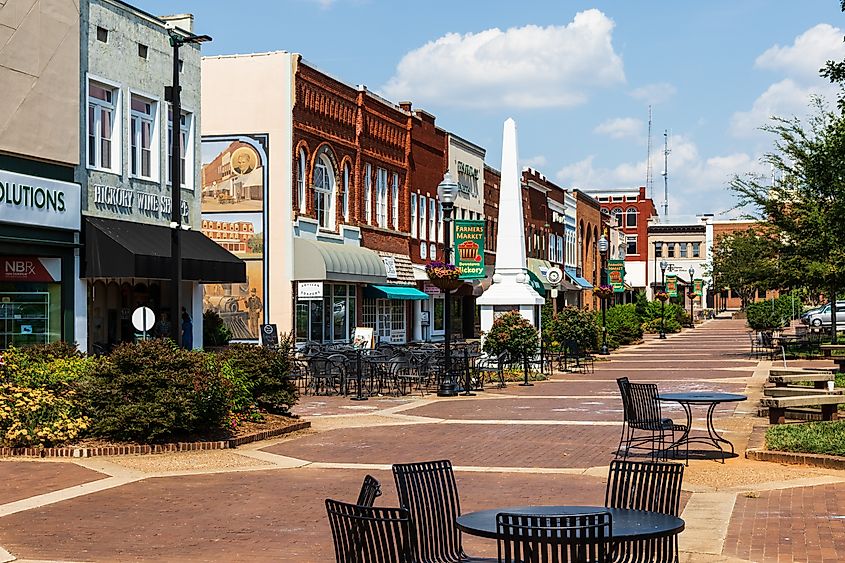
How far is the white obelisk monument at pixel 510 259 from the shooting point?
35812mm

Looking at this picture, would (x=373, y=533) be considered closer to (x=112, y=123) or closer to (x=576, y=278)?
(x=112, y=123)

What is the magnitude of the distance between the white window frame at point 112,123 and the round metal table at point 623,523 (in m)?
22.0

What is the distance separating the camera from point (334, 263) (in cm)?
4028

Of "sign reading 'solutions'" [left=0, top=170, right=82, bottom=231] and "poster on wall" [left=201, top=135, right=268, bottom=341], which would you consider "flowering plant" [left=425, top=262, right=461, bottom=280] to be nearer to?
"sign reading 'solutions'" [left=0, top=170, right=82, bottom=231]

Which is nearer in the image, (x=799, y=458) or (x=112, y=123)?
(x=799, y=458)

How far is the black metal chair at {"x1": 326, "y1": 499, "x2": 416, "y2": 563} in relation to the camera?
20.1ft

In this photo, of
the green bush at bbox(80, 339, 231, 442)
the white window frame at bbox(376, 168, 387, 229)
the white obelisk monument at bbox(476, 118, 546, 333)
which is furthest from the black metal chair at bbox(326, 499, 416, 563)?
the white window frame at bbox(376, 168, 387, 229)

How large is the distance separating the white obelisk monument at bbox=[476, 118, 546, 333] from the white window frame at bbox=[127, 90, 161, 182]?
35.2 ft

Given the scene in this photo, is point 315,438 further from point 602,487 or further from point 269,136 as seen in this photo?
point 269,136

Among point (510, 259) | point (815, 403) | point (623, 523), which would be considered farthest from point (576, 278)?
point (623, 523)

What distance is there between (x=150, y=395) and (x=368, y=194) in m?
30.0

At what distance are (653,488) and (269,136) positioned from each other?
108ft

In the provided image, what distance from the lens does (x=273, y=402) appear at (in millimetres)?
19766

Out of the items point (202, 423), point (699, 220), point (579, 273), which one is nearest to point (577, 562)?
point (202, 423)
